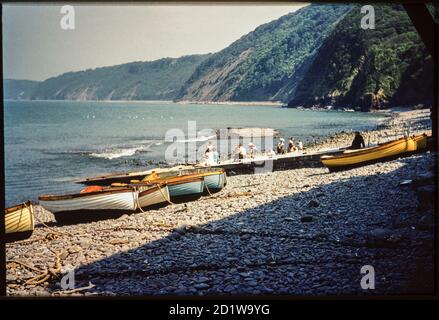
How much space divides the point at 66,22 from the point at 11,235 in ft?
16.1

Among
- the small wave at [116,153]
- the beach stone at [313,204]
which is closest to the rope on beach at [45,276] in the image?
the beach stone at [313,204]

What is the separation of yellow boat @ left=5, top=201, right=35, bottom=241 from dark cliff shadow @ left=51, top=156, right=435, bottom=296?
277cm

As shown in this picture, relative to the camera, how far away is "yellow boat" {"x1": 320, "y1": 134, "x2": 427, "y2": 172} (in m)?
12.3

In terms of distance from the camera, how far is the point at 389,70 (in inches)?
1500

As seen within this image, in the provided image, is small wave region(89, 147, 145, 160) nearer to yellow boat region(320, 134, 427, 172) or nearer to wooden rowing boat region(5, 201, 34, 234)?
yellow boat region(320, 134, 427, 172)

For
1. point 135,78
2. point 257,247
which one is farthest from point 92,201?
point 135,78

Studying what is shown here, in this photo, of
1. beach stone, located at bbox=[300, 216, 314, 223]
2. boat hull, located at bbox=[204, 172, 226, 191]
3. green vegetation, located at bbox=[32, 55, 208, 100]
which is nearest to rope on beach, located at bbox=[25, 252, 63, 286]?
beach stone, located at bbox=[300, 216, 314, 223]

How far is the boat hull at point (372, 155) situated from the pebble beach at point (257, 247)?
237 centimetres

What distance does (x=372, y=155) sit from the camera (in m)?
12.6

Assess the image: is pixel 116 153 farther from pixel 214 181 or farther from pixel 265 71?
pixel 265 71

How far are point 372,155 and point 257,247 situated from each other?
7189mm

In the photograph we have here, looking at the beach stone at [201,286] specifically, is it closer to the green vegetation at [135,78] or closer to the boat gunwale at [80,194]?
the boat gunwale at [80,194]
